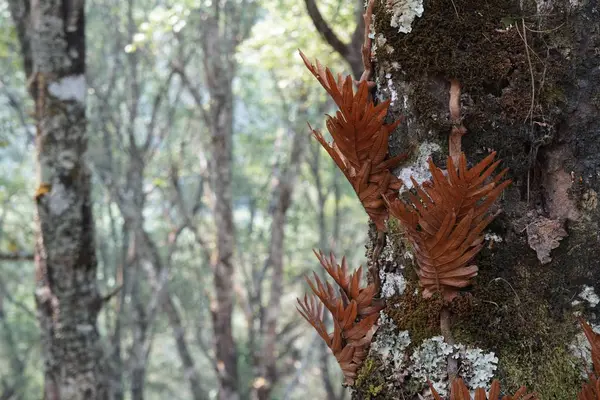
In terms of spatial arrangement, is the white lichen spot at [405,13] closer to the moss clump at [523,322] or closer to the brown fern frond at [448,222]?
the brown fern frond at [448,222]

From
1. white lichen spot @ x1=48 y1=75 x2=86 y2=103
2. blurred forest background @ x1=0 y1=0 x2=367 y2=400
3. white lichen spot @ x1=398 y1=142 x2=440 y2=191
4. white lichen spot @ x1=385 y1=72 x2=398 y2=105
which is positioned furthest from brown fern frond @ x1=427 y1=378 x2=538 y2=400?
white lichen spot @ x1=48 y1=75 x2=86 y2=103

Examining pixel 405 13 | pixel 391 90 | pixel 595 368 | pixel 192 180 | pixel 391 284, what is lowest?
pixel 595 368

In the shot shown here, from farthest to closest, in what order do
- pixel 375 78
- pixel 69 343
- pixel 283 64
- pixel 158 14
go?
pixel 283 64 < pixel 158 14 < pixel 69 343 < pixel 375 78

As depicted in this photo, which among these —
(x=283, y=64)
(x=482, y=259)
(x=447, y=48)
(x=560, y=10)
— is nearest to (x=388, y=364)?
(x=482, y=259)

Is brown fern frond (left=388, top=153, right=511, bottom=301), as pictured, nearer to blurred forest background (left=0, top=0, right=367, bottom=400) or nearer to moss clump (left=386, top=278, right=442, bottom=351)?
moss clump (left=386, top=278, right=442, bottom=351)

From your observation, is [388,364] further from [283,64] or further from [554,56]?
[283,64]

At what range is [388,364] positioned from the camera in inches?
43.3

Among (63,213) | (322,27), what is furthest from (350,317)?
(63,213)

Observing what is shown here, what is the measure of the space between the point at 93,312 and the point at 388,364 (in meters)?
2.79

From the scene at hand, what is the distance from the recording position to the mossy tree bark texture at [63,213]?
134 inches

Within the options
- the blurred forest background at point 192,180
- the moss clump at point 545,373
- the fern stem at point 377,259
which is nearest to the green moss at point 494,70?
the fern stem at point 377,259

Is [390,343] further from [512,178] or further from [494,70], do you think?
[494,70]

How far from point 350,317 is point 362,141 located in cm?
32

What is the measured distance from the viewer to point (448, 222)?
0.99 m
